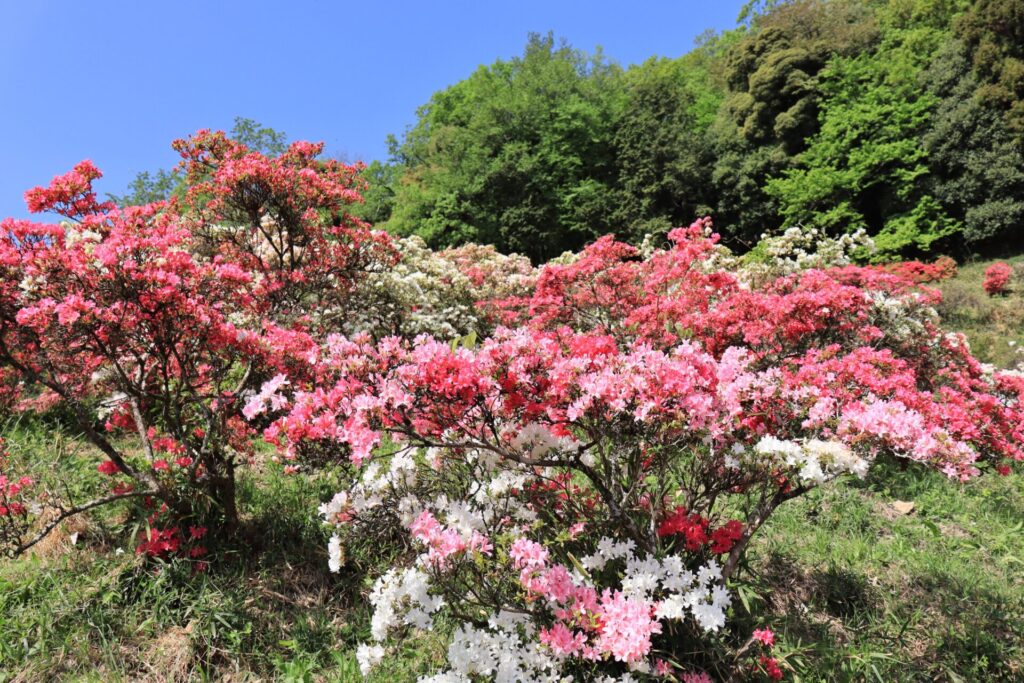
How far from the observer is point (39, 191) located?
3.57m

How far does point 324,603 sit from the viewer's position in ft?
9.72

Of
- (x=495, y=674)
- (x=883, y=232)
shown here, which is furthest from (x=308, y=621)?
(x=883, y=232)

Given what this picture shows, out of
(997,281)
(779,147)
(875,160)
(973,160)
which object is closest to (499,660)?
(997,281)

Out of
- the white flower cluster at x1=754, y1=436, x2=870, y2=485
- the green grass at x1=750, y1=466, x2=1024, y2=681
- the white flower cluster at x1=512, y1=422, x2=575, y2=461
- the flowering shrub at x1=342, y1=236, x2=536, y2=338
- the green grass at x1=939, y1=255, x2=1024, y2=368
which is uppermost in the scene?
the flowering shrub at x1=342, y1=236, x2=536, y2=338

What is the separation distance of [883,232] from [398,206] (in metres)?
17.8

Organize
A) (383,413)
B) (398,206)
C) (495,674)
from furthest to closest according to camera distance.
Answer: (398,206) → (383,413) → (495,674)

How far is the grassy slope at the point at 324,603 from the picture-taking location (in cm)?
245

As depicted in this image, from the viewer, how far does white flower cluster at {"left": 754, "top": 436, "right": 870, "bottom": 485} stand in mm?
1911

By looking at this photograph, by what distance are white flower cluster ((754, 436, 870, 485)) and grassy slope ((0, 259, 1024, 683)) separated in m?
0.66

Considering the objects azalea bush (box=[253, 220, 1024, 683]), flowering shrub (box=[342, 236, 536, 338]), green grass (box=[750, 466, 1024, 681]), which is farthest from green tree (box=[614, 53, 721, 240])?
azalea bush (box=[253, 220, 1024, 683])

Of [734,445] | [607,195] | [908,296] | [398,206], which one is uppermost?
[398,206]

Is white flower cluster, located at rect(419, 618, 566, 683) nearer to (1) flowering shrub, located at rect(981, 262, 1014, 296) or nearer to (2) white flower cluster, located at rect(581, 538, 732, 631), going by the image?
(2) white flower cluster, located at rect(581, 538, 732, 631)

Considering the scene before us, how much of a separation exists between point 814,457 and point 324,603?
2.66 meters

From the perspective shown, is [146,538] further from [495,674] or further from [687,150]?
[687,150]
